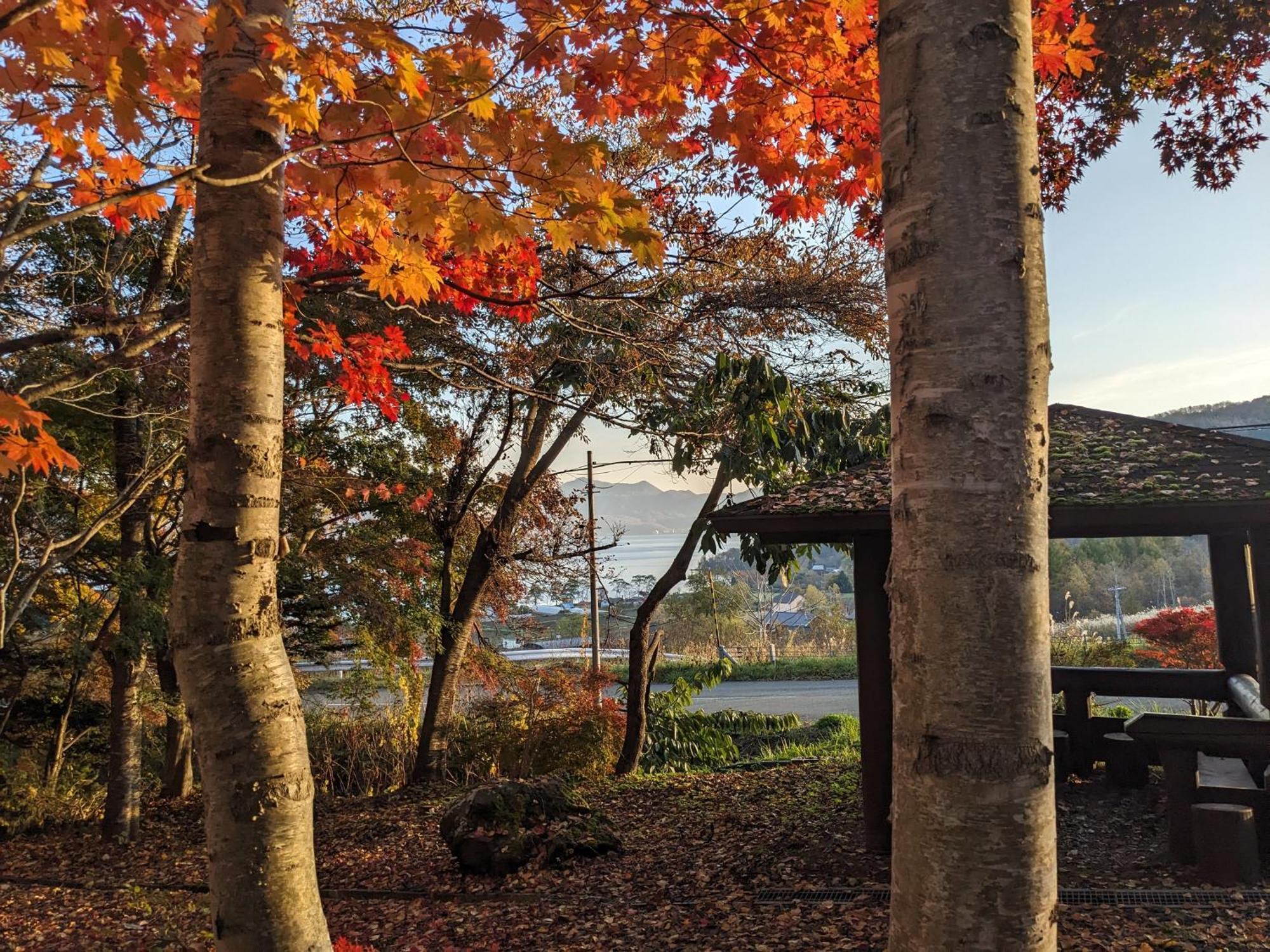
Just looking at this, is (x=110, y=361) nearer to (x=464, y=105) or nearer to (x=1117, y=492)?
(x=464, y=105)

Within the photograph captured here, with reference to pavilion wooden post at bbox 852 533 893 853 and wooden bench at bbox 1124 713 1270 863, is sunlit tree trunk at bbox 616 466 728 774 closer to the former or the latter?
pavilion wooden post at bbox 852 533 893 853

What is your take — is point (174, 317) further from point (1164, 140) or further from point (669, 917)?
point (1164, 140)

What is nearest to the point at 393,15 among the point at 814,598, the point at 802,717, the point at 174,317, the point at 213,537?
the point at 174,317

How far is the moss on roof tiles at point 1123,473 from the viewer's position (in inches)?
201

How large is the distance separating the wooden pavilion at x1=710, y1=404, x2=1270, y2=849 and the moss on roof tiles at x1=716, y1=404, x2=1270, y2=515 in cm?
1

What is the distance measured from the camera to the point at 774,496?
5973 mm

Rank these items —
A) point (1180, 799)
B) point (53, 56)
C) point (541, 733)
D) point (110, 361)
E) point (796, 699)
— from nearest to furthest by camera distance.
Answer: point (53, 56) → point (110, 361) → point (1180, 799) → point (541, 733) → point (796, 699)

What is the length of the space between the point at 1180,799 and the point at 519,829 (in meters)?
4.36

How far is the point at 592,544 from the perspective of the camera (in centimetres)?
1110

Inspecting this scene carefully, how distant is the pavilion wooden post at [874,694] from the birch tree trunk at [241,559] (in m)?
4.17

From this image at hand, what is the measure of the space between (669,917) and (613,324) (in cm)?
460

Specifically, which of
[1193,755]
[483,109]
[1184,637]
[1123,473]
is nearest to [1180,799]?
[1193,755]

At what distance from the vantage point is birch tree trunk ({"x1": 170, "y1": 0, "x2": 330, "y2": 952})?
214cm

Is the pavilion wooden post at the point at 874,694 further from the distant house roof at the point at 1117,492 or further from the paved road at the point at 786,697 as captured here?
the paved road at the point at 786,697
